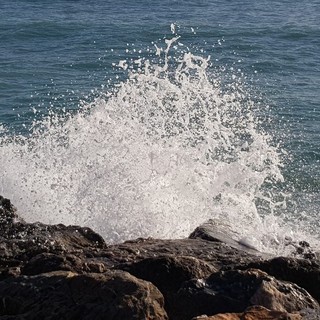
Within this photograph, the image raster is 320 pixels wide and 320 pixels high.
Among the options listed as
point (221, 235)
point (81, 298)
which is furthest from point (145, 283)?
point (221, 235)

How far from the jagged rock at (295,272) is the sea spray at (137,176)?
1883mm

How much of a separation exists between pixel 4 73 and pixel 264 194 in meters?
8.20

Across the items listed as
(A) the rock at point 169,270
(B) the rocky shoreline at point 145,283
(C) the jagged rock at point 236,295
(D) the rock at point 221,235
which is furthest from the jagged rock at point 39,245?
(D) the rock at point 221,235

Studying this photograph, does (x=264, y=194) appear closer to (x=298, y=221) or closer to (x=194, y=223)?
(x=298, y=221)

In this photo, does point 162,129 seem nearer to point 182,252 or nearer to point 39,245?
point 182,252

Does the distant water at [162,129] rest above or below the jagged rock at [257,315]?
below

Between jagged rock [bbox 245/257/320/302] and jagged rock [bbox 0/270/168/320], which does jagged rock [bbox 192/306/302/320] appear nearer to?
jagged rock [bbox 0/270/168/320]

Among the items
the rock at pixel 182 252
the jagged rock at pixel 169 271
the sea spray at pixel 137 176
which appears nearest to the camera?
the jagged rock at pixel 169 271

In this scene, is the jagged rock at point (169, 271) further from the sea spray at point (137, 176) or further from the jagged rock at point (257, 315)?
the sea spray at point (137, 176)

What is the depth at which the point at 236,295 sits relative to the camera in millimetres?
5832

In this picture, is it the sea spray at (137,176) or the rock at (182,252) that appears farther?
the sea spray at (137,176)

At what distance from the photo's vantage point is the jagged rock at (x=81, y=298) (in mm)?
5309

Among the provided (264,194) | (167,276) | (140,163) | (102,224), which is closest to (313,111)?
(264,194)

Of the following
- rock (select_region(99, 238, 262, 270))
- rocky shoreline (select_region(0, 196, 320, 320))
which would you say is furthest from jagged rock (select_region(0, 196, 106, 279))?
rock (select_region(99, 238, 262, 270))
